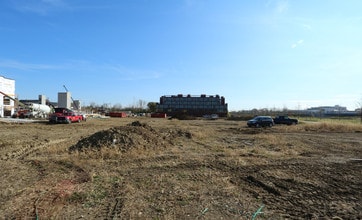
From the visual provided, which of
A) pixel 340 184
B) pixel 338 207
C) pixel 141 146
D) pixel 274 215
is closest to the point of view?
pixel 274 215

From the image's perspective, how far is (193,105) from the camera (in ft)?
351

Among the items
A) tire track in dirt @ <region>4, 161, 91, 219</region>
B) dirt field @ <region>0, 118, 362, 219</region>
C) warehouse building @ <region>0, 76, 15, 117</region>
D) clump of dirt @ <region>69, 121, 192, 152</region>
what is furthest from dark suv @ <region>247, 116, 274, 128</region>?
warehouse building @ <region>0, 76, 15, 117</region>

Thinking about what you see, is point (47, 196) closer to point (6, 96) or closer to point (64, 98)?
point (6, 96)

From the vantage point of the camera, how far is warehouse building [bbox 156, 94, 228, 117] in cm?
10331

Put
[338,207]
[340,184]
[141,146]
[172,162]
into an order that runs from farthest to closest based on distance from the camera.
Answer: [141,146], [172,162], [340,184], [338,207]

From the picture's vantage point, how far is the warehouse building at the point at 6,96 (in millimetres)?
39969

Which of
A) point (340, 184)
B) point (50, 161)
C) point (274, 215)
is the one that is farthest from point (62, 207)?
point (340, 184)

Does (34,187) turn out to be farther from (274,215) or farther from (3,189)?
(274,215)

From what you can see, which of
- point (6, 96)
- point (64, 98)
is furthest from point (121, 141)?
point (64, 98)

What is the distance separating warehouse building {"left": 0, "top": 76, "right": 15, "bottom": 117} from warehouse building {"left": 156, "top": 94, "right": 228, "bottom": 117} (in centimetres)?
6258

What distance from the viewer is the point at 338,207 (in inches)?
235

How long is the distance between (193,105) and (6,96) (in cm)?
7374

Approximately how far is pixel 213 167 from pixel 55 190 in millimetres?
5454

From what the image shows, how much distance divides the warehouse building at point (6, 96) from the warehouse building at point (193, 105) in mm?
62580
